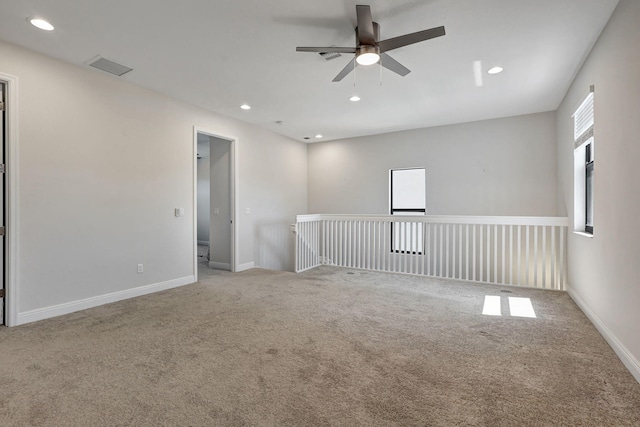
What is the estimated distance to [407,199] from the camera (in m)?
6.36

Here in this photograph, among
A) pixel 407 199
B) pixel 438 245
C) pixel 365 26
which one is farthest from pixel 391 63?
pixel 438 245

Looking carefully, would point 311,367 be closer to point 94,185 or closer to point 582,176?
point 94,185

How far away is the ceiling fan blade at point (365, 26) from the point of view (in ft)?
7.36

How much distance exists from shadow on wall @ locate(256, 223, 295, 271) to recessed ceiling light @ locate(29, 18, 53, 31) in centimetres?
395

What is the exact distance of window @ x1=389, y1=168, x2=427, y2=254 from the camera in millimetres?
6137

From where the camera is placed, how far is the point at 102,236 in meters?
3.61

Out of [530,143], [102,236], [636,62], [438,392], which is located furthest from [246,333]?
[530,143]

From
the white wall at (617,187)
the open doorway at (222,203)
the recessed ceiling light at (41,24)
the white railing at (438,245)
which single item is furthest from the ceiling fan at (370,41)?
the open doorway at (222,203)

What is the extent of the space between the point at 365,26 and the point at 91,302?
13.2 feet

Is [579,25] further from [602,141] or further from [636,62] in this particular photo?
[602,141]

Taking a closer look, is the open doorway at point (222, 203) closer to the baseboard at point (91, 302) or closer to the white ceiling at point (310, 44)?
the white ceiling at point (310, 44)

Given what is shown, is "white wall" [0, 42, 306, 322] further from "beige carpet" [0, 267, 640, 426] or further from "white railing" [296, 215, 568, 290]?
"white railing" [296, 215, 568, 290]

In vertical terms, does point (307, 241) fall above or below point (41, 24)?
below

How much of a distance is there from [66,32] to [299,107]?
282 cm
